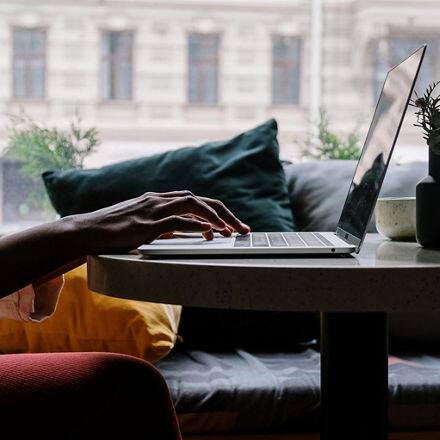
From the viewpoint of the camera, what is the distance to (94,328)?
1.54 meters

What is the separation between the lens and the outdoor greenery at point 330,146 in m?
2.64

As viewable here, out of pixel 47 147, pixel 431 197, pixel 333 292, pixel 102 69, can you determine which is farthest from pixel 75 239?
pixel 102 69

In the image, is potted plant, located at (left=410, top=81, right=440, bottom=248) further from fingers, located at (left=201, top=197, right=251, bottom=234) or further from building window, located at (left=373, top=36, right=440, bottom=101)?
building window, located at (left=373, top=36, right=440, bottom=101)

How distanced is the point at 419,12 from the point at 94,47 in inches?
54.6

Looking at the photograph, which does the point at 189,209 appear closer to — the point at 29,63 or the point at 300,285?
the point at 300,285

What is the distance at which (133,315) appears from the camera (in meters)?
1.52

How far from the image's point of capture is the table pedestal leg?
94 centimetres

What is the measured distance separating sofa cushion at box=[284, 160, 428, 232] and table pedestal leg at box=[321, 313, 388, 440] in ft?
3.11

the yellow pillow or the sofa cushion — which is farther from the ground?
the sofa cushion

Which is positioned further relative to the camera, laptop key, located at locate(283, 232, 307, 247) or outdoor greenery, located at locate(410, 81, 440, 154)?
outdoor greenery, located at locate(410, 81, 440, 154)

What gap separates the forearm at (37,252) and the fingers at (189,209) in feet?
0.36

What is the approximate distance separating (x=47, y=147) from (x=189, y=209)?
174 centimetres

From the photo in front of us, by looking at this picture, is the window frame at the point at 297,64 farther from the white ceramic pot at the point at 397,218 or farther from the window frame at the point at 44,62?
the white ceramic pot at the point at 397,218

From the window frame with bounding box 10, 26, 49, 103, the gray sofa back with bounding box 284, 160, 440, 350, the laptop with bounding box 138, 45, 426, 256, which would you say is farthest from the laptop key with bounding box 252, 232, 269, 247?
the window frame with bounding box 10, 26, 49, 103
